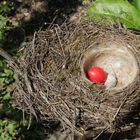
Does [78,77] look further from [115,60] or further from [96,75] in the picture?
[115,60]

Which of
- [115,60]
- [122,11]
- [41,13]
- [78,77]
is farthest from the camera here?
[41,13]

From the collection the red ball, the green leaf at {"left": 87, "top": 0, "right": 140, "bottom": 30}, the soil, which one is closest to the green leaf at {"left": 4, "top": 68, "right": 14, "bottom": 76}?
the soil

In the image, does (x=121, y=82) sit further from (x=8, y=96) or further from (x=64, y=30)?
(x=8, y=96)

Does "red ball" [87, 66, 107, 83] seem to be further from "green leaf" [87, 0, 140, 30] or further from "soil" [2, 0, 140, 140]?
"soil" [2, 0, 140, 140]

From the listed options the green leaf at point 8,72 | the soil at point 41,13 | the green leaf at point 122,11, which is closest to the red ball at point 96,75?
the green leaf at point 122,11

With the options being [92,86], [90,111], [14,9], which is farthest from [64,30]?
[14,9]

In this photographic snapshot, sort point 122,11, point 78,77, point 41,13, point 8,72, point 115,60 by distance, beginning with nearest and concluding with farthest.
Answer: point 122,11
point 78,77
point 115,60
point 8,72
point 41,13

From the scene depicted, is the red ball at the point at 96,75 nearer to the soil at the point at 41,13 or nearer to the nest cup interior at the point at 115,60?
the nest cup interior at the point at 115,60

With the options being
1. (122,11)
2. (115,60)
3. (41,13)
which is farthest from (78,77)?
(41,13)
